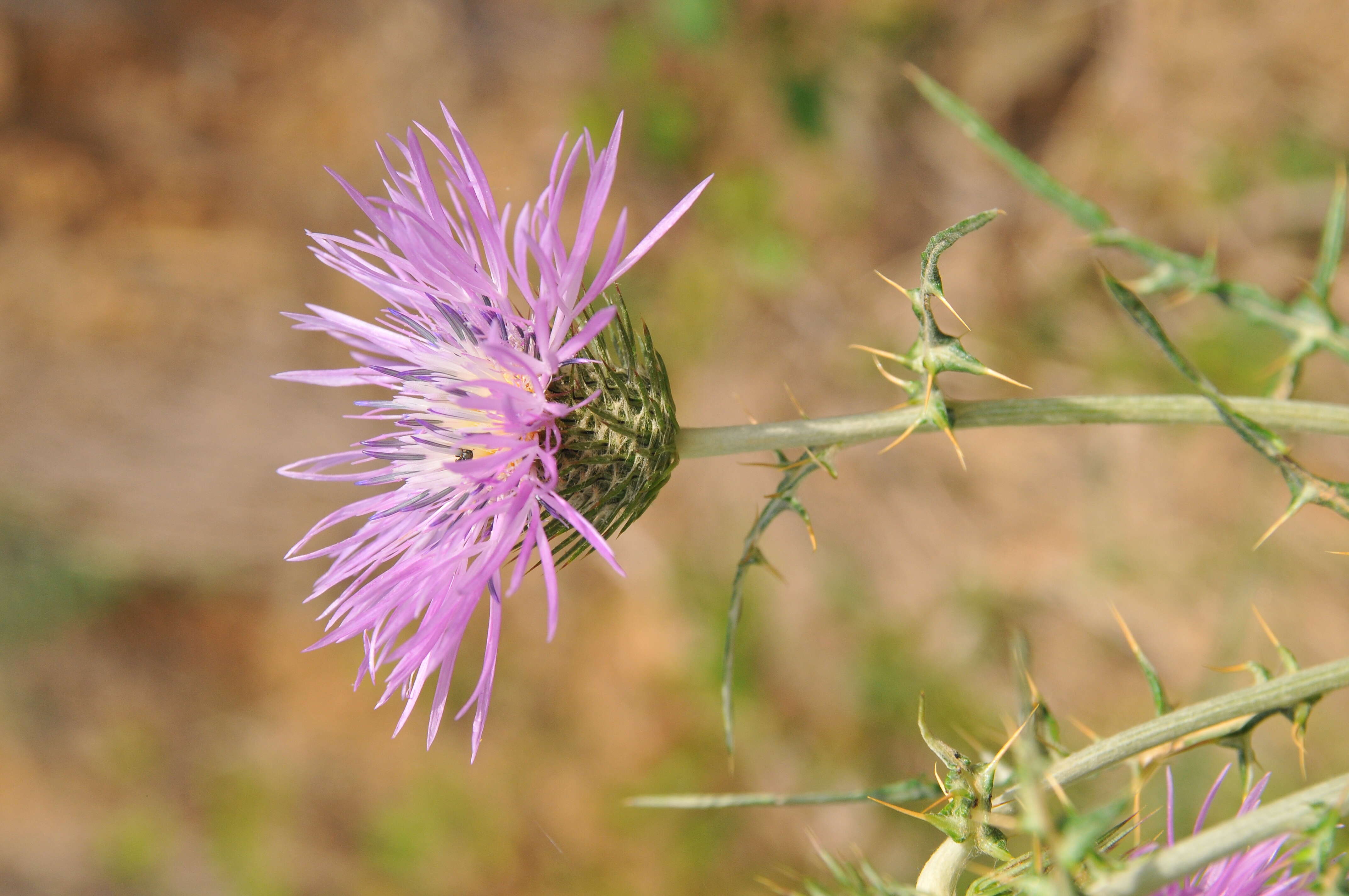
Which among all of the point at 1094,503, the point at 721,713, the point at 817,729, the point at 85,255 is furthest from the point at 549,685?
the point at 85,255

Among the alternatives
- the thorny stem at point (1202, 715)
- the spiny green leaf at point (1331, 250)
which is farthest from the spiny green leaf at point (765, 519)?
the spiny green leaf at point (1331, 250)

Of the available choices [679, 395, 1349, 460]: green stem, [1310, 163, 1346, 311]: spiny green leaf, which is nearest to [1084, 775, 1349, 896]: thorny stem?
[679, 395, 1349, 460]: green stem

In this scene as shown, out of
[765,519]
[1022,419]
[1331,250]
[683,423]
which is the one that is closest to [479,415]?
[765,519]

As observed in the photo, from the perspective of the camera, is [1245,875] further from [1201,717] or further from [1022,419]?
[1022,419]

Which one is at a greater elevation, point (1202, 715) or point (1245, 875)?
point (1202, 715)

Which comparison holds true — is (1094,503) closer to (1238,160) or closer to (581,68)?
(1238,160)

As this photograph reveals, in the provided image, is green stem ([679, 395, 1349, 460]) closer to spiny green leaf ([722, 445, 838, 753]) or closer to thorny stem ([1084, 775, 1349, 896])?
spiny green leaf ([722, 445, 838, 753])

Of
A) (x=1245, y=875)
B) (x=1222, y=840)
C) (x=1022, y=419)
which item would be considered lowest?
(x=1245, y=875)
